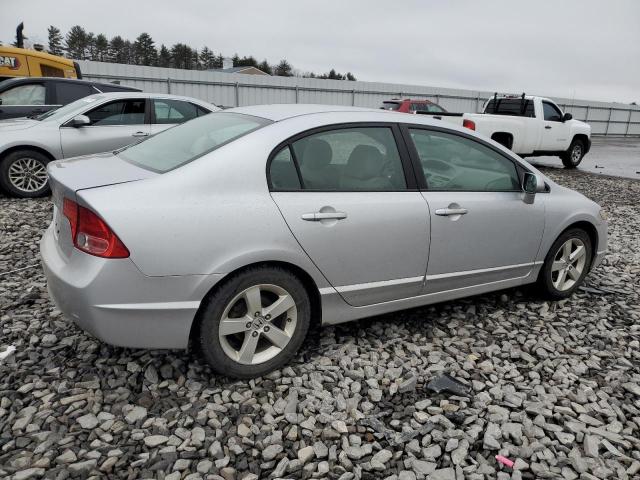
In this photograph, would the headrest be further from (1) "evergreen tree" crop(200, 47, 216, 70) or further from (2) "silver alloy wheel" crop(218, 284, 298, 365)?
(1) "evergreen tree" crop(200, 47, 216, 70)

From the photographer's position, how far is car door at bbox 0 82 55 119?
8195 mm

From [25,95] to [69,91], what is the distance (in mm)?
706

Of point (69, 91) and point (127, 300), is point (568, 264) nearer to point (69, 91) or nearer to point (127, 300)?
point (127, 300)

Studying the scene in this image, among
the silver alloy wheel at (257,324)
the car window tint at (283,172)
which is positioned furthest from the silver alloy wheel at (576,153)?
the silver alloy wheel at (257,324)

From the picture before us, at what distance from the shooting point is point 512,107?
13.4 meters

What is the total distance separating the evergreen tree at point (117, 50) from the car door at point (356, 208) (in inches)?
2910

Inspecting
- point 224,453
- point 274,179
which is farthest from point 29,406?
point 274,179

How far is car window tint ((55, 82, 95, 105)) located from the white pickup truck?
312 inches

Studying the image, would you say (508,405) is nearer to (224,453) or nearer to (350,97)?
(224,453)

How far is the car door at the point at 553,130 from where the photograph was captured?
13.3 m

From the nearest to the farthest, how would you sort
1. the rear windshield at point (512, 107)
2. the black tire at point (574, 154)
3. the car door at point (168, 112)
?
the car door at point (168, 112) → the rear windshield at point (512, 107) → the black tire at point (574, 154)

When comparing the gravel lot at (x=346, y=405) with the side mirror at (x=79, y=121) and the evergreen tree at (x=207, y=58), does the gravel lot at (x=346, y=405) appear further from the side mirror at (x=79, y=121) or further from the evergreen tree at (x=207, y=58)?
the evergreen tree at (x=207, y=58)

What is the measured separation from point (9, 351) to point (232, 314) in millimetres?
1456

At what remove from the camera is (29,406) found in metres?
2.49
